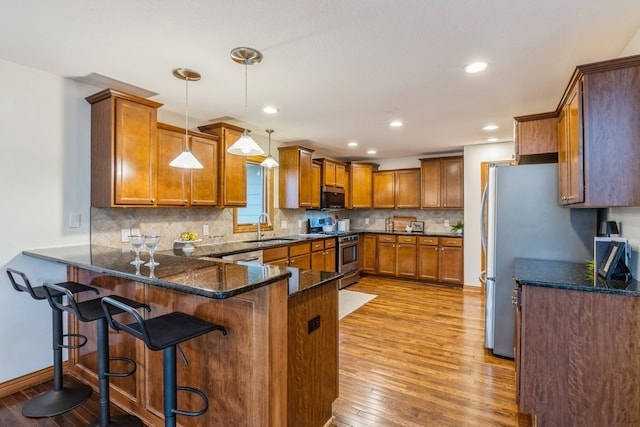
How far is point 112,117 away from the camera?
2.75 m

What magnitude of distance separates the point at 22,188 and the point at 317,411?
9.08ft

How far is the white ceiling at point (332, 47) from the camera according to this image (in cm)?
182

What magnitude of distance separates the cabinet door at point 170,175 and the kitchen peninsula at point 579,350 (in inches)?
125

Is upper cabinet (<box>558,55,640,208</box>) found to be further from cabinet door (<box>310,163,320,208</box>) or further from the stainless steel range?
the stainless steel range

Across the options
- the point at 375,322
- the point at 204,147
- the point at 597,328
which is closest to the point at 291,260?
the point at 375,322

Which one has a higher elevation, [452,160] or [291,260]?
[452,160]

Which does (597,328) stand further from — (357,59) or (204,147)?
(204,147)

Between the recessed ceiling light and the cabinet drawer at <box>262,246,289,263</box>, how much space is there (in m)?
2.92

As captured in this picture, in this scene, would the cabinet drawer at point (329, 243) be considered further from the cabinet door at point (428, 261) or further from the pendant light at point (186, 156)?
the pendant light at point (186, 156)

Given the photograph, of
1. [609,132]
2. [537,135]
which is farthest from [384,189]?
[609,132]

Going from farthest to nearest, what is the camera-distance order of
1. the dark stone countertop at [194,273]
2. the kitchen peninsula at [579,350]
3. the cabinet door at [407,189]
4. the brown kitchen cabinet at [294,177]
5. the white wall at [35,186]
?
→ the cabinet door at [407,189] < the brown kitchen cabinet at [294,177] < the white wall at [35,186] < the kitchen peninsula at [579,350] < the dark stone countertop at [194,273]

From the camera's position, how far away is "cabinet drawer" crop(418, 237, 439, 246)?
19.3ft

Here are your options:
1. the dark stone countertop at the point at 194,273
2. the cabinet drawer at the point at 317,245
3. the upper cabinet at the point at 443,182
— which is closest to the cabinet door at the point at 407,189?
the upper cabinet at the point at 443,182

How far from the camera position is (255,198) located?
16.2 ft
